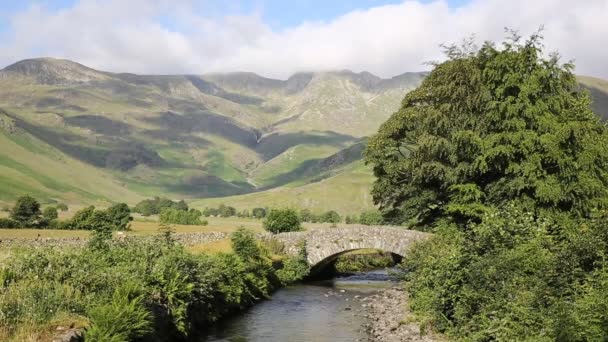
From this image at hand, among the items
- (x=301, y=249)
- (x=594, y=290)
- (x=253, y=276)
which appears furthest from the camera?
(x=301, y=249)

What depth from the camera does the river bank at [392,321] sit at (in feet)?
94.8

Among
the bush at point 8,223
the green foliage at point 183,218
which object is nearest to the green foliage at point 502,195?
the bush at point 8,223

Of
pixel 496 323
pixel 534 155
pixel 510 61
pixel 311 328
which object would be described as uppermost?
pixel 510 61

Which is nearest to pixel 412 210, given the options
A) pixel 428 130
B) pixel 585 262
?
pixel 428 130

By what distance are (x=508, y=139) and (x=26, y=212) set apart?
266ft

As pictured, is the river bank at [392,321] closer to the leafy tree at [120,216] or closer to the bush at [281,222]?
the bush at [281,222]

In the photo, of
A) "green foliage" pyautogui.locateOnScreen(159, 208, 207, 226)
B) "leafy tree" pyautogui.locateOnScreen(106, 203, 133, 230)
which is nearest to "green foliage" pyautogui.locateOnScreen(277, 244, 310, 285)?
"leafy tree" pyautogui.locateOnScreen(106, 203, 133, 230)

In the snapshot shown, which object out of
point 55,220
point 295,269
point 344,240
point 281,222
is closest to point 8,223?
point 55,220

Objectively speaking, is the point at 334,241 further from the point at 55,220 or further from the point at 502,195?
the point at 55,220

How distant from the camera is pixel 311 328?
3422 centimetres

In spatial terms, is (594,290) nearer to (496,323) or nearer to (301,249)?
(496,323)

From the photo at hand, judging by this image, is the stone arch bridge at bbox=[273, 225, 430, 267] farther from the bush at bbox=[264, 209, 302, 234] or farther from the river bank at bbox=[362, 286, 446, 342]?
the bush at bbox=[264, 209, 302, 234]

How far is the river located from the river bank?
0.62m

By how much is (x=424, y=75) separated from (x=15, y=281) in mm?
40146
